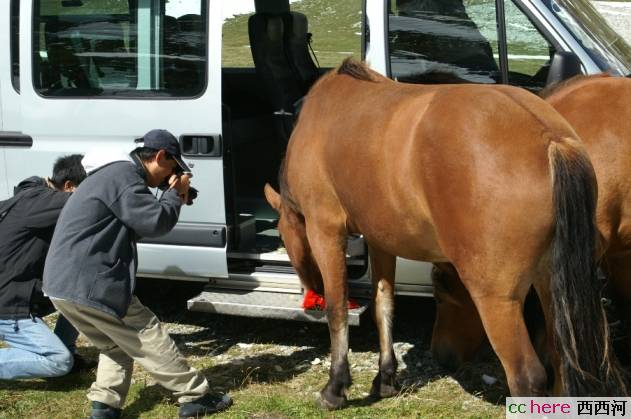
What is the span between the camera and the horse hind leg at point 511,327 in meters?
3.14

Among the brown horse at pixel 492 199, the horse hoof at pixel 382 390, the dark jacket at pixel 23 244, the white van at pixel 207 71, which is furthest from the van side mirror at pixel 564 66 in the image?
the dark jacket at pixel 23 244

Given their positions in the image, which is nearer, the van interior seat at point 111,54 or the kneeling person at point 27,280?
the kneeling person at point 27,280

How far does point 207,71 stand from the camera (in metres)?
4.69

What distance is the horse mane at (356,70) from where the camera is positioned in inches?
161

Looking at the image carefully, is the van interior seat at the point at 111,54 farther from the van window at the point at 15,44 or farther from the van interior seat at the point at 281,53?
the van interior seat at the point at 281,53

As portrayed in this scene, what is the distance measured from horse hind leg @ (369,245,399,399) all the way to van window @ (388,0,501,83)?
0.99 m

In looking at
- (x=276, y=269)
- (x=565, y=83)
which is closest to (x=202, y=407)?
(x=276, y=269)

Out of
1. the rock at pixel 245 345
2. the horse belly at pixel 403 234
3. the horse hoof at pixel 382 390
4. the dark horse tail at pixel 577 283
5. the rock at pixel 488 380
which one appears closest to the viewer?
the dark horse tail at pixel 577 283

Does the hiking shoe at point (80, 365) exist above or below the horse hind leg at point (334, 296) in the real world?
below

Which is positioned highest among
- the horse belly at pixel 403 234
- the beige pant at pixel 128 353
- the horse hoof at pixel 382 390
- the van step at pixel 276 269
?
the horse belly at pixel 403 234

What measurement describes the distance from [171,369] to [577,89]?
2281 mm

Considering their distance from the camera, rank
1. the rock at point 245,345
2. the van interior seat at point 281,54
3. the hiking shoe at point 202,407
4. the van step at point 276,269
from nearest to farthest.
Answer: the hiking shoe at point 202,407, the van step at point 276,269, the rock at point 245,345, the van interior seat at point 281,54

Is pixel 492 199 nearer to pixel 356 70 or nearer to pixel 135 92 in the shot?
pixel 356 70

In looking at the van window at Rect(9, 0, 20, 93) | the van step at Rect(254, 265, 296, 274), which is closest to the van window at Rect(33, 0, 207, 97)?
the van window at Rect(9, 0, 20, 93)
